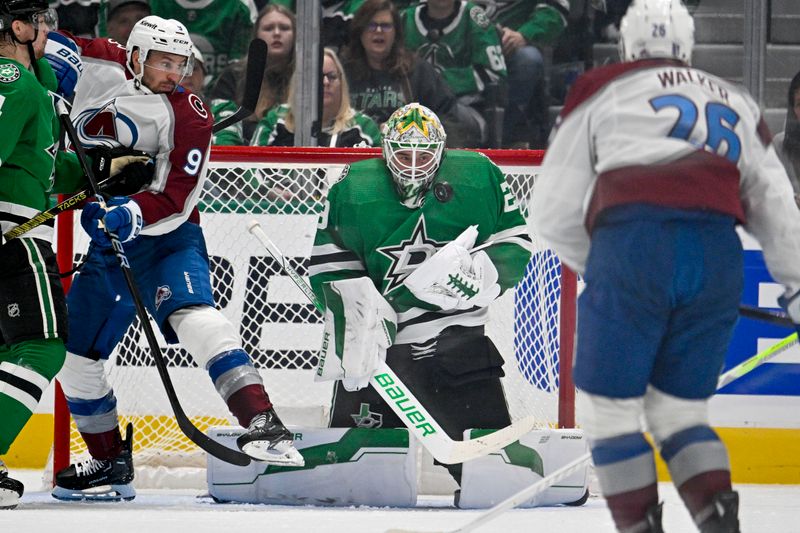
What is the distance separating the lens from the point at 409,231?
3322 millimetres

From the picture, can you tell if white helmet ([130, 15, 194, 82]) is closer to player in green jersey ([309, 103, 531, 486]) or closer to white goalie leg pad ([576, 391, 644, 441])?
player in green jersey ([309, 103, 531, 486])

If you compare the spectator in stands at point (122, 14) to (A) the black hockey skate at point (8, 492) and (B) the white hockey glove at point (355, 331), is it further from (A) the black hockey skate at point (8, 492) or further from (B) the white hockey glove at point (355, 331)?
(A) the black hockey skate at point (8, 492)

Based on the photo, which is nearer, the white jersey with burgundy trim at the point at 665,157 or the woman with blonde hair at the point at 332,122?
the white jersey with burgundy trim at the point at 665,157

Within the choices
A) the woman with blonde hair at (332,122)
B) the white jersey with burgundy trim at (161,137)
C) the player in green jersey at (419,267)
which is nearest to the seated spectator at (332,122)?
the woman with blonde hair at (332,122)

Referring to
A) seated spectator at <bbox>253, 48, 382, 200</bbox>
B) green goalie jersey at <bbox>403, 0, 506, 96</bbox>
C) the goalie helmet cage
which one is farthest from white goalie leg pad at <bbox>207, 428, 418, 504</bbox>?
green goalie jersey at <bbox>403, 0, 506, 96</bbox>

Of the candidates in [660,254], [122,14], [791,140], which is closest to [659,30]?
[660,254]

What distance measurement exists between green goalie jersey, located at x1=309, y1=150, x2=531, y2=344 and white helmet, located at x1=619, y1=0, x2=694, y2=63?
1.23 metres

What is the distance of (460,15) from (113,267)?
2126mm

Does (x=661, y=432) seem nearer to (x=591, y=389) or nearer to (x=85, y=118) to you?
(x=591, y=389)

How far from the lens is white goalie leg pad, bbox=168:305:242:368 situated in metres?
3.06

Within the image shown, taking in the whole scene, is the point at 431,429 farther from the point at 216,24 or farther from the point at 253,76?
the point at 216,24

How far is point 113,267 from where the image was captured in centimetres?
319

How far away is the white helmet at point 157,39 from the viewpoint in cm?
323

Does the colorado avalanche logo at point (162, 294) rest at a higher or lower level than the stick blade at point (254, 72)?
lower
